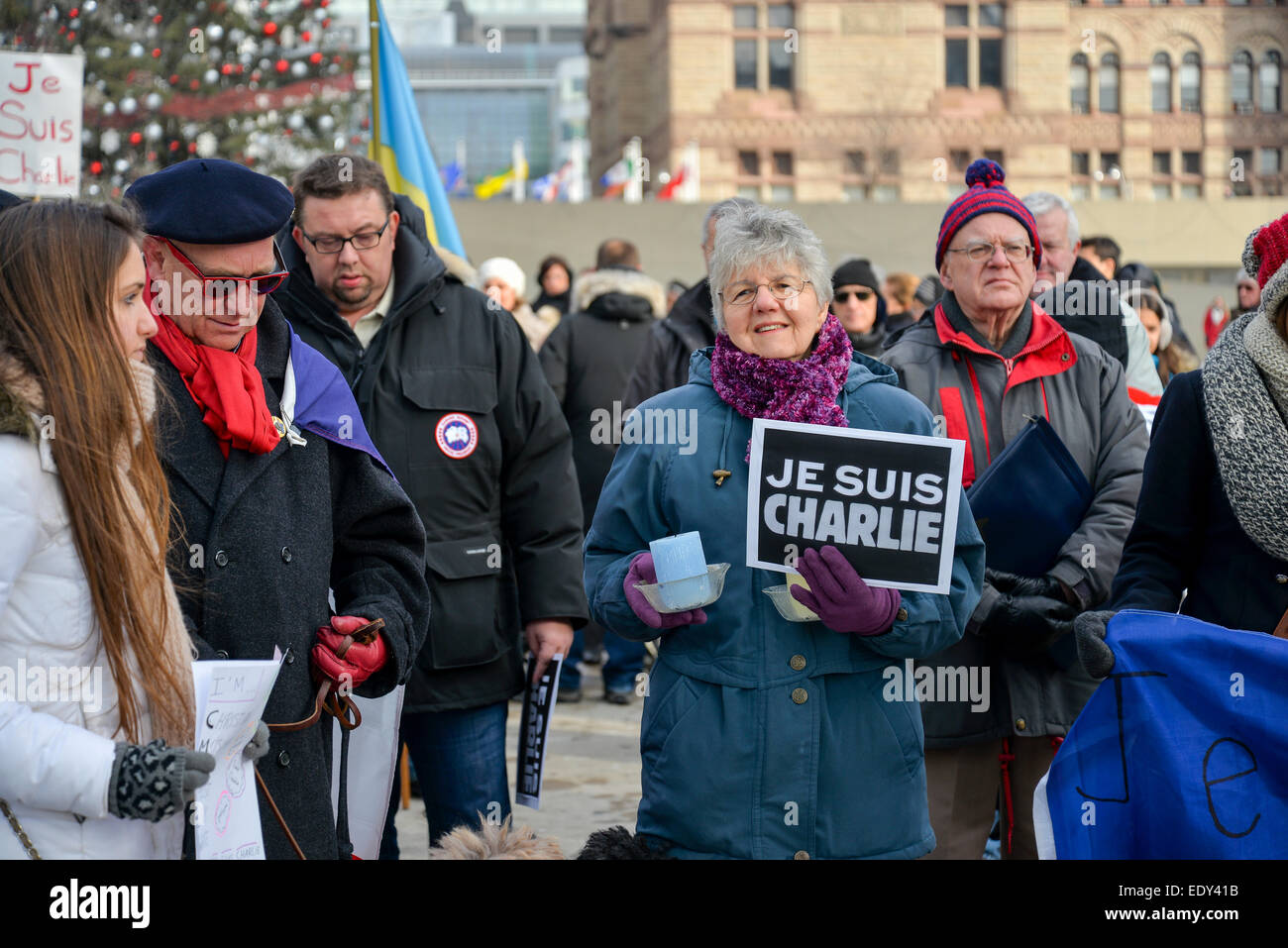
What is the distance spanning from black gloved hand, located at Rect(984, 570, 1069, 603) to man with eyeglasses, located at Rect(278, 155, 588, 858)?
1.13m

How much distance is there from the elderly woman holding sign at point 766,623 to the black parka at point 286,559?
1.45 feet

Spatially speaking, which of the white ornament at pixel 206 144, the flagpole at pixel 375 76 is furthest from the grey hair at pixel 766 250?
the white ornament at pixel 206 144

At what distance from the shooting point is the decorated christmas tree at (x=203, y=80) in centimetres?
1514

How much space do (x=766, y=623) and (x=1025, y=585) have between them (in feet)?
3.71

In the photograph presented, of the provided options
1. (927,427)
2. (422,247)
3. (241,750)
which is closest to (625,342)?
(422,247)

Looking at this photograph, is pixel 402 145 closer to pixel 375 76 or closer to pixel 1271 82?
pixel 375 76

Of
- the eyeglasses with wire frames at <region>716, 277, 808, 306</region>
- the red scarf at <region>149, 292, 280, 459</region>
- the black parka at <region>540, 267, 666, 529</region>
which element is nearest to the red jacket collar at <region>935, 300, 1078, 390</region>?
the eyeglasses with wire frames at <region>716, 277, 808, 306</region>

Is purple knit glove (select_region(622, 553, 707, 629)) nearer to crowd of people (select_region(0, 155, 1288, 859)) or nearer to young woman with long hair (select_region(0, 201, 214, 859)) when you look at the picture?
crowd of people (select_region(0, 155, 1288, 859))

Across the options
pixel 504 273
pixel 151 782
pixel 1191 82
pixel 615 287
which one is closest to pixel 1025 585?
pixel 151 782

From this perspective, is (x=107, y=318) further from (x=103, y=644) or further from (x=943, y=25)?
(x=943, y=25)

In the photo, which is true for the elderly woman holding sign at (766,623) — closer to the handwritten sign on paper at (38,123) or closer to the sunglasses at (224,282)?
the sunglasses at (224,282)

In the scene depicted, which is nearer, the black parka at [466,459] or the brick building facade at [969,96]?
A: the black parka at [466,459]

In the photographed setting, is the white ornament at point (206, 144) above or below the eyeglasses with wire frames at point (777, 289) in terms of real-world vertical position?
above

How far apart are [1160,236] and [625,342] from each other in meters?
25.0
